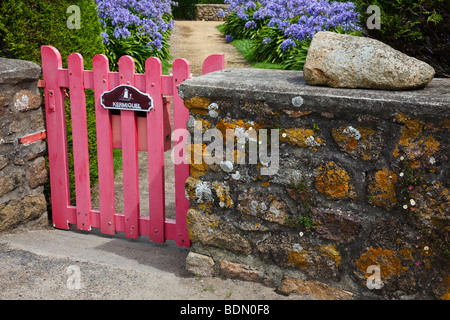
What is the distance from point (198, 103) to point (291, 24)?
22.3ft

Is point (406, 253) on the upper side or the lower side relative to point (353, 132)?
lower

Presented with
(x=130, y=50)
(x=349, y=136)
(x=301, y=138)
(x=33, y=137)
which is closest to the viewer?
(x=349, y=136)

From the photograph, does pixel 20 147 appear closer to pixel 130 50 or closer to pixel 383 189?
pixel 383 189

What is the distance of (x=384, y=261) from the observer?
2.55 m

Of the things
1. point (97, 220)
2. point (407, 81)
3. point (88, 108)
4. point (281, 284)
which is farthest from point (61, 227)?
point (407, 81)

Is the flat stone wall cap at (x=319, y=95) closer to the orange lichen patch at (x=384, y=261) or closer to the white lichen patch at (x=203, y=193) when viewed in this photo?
the white lichen patch at (x=203, y=193)

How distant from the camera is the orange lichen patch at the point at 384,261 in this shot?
2.53 meters

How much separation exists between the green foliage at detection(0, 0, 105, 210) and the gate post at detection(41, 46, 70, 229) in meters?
0.21

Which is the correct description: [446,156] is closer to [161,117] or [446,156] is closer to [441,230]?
[441,230]

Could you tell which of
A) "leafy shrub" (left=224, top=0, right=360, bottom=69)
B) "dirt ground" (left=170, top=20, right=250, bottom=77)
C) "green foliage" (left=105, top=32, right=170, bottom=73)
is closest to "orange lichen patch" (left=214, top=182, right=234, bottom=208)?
"leafy shrub" (left=224, top=0, right=360, bottom=69)

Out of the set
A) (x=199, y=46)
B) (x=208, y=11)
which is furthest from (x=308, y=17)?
(x=208, y=11)

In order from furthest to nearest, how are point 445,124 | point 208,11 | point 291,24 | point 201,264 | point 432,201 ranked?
1. point 208,11
2. point 291,24
3. point 201,264
4. point 432,201
5. point 445,124

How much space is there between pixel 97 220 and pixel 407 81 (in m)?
2.41
